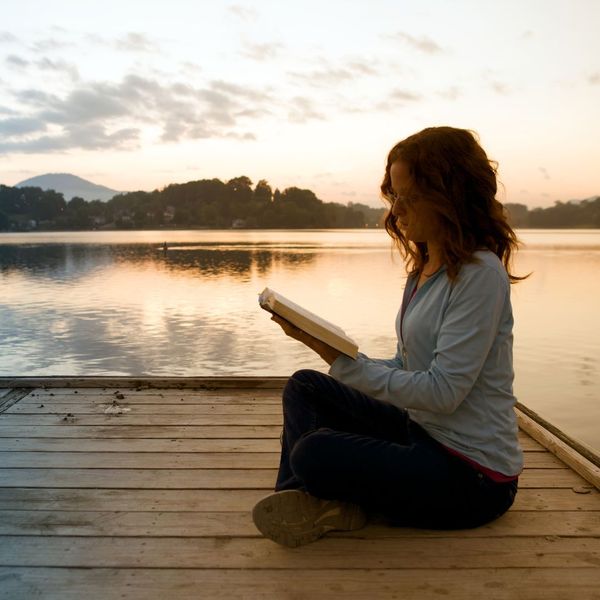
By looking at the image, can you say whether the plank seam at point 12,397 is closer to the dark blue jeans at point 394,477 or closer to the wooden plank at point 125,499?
the wooden plank at point 125,499

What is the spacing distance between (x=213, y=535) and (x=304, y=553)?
1.14 feet

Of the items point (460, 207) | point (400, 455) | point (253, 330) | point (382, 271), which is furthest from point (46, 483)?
point (382, 271)

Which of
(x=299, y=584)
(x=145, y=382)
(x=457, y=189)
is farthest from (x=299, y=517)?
(x=145, y=382)

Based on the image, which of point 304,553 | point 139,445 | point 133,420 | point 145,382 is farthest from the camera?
point 145,382

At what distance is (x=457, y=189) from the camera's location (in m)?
1.98

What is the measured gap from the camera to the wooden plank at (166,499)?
2465mm

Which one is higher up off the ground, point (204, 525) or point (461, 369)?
point (461, 369)

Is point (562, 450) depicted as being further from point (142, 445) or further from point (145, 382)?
point (145, 382)

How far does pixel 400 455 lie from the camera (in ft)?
6.84

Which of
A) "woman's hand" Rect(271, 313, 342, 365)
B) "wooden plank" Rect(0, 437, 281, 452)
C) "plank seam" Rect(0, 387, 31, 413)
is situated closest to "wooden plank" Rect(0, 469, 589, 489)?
"wooden plank" Rect(0, 437, 281, 452)

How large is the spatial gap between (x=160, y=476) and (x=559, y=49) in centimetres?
2275

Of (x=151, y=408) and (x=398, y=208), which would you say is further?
(x=151, y=408)

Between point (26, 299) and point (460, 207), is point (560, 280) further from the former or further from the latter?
point (460, 207)

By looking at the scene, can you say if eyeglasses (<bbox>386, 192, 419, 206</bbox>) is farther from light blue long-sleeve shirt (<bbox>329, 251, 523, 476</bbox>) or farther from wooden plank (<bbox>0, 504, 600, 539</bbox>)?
wooden plank (<bbox>0, 504, 600, 539</bbox>)
